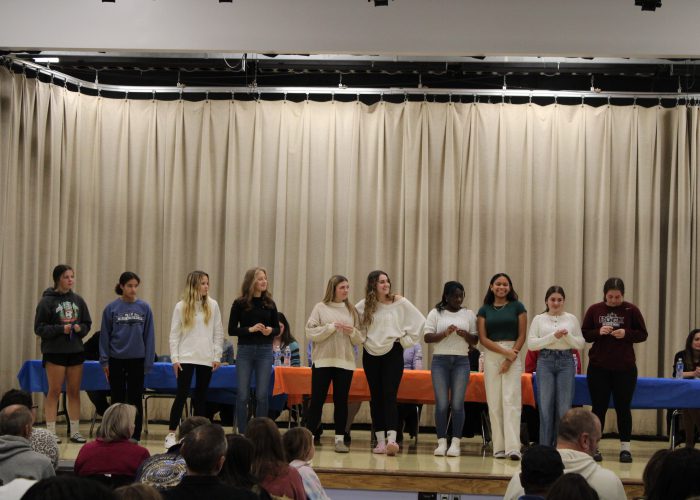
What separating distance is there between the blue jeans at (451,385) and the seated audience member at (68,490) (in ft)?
16.8

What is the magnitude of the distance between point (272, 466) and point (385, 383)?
329 cm

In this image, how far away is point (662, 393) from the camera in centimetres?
741

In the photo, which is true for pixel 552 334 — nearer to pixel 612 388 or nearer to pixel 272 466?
pixel 612 388

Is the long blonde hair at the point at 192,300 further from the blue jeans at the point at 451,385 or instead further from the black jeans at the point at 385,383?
the blue jeans at the point at 451,385

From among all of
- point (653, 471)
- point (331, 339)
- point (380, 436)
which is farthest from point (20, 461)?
point (380, 436)

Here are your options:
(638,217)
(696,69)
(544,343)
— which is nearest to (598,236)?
(638,217)

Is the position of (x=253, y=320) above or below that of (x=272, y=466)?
above

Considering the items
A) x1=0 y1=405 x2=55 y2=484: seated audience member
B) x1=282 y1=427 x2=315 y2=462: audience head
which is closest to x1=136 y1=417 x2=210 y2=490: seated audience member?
x1=0 y1=405 x2=55 y2=484: seated audience member

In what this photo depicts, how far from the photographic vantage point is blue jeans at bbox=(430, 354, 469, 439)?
713 centimetres

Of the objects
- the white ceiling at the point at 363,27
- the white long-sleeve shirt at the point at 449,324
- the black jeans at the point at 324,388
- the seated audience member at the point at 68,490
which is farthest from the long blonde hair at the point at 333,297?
the seated audience member at the point at 68,490

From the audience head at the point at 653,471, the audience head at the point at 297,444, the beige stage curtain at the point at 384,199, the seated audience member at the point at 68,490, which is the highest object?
the beige stage curtain at the point at 384,199

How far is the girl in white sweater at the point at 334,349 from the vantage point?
710 centimetres

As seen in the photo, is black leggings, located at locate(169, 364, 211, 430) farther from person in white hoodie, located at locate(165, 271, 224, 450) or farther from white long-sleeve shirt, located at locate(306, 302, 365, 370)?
white long-sleeve shirt, located at locate(306, 302, 365, 370)

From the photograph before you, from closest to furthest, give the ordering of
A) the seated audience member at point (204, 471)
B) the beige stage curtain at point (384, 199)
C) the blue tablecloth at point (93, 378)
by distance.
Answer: the seated audience member at point (204, 471) < the blue tablecloth at point (93, 378) < the beige stage curtain at point (384, 199)
